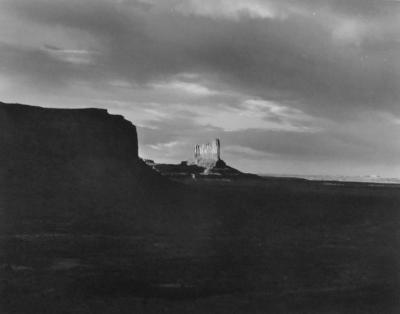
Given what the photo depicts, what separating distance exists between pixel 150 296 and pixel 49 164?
98.0 feet

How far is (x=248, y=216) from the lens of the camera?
37562mm

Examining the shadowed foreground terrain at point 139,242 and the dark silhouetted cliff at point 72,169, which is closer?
the shadowed foreground terrain at point 139,242

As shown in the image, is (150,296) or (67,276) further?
(67,276)

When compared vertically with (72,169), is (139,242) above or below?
below

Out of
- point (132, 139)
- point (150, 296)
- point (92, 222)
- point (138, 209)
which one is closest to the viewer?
point (150, 296)

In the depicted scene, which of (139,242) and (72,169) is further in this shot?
(72,169)

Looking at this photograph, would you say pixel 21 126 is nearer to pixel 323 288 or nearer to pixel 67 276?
pixel 67 276

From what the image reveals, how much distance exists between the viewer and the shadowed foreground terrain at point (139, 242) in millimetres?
13039

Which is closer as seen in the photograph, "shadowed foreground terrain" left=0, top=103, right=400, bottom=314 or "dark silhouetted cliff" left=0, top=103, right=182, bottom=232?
"shadowed foreground terrain" left=0, top=103, right=400, bottom=314

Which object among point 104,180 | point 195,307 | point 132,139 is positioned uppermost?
point 132,139

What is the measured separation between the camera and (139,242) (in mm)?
22859

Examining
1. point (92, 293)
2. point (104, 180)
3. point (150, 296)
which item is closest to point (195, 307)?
point (150, 296)

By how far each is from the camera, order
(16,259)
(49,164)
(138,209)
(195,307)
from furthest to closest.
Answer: (49,164) < (138,209) < (16,259) < (195,307)

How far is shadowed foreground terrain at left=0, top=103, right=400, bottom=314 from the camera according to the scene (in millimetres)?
13039
